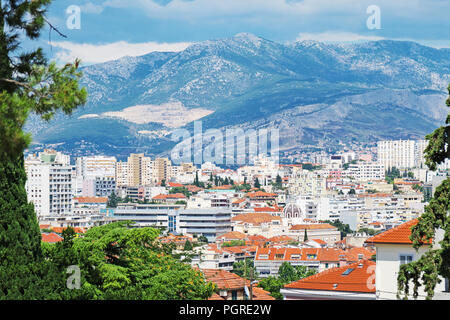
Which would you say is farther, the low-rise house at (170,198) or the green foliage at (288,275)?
the low-rise house at (170,198)

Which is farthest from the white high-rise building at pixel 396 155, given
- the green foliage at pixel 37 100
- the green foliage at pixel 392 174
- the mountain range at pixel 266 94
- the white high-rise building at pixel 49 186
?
the green foliage at pixel 37 100

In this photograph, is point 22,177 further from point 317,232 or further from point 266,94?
point 266,94

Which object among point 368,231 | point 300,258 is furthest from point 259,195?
point 300,258

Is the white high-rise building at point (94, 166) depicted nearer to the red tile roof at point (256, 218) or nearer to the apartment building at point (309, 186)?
the apartment building at point (309, 186)

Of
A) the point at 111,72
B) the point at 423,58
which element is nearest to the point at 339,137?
the point at 423,58

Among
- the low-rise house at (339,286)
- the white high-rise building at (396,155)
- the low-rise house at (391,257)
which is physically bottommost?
the low-rise house at (339,286)

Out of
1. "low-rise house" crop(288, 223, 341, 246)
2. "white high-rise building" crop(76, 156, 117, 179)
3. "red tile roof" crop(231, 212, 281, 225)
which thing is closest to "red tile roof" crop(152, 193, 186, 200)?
"red tile roof" crop(231, 212, 281, 225)

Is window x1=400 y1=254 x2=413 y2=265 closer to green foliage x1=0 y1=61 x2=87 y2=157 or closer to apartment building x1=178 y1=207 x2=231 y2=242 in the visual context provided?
green foliage x1=0 y1=61 x2=87 y2=157
